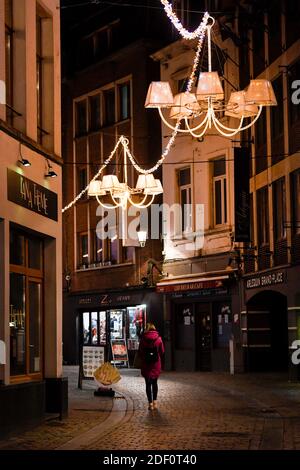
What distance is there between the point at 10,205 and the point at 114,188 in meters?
15.7

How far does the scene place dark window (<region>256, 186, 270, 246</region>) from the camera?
29.8m

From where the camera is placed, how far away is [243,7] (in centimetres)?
3061

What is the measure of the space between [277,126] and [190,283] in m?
7.10

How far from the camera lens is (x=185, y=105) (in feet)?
63.0

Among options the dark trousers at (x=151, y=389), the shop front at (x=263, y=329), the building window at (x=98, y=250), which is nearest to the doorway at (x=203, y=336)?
the shop front at (x=263, y=329)

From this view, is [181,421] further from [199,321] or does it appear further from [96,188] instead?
[199,321]

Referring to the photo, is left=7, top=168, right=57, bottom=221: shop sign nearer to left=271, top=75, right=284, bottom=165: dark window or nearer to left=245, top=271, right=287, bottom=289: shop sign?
left=245, top=271, right=287, bottom=289: shop sign

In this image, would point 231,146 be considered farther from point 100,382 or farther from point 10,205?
point 10,205

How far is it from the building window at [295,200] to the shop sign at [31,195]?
1104cm

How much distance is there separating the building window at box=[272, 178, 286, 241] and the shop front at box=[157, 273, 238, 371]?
3388 millimetres

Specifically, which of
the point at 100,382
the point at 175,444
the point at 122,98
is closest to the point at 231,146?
the point at 122,98

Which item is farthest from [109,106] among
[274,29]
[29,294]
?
[29,294]
